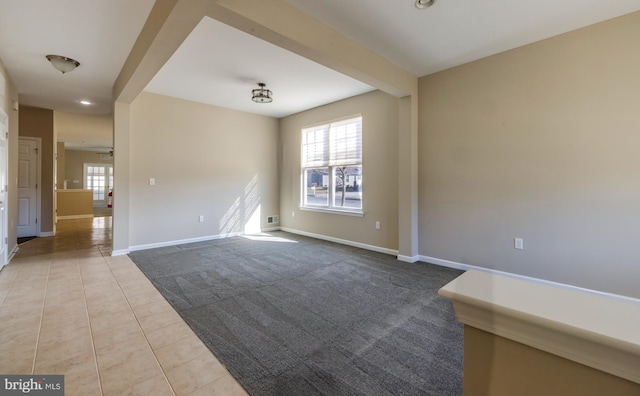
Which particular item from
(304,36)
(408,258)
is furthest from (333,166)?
(304,36)

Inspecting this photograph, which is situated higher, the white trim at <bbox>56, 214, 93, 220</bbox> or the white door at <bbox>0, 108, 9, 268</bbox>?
the white door at <bbox>0, 108, 9, 268</bbox>

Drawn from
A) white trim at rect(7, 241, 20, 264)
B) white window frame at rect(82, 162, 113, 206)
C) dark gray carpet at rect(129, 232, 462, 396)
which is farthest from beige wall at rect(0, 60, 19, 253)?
white window frame at rect(82, 162, 113, 206)

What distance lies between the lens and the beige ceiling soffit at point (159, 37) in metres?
2.05

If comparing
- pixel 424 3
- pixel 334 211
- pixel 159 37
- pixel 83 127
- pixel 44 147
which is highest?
pixel 83 127

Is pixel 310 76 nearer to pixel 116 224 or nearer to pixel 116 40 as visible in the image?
pixel 116 40

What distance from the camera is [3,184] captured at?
142 inches

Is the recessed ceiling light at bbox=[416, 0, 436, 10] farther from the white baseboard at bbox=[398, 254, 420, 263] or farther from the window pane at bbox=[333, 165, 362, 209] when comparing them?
the white baseboard at bbox=[398, 254, 420, 263]

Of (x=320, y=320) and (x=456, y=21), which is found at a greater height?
(x=456, y=21)

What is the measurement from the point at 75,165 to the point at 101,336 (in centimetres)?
1405

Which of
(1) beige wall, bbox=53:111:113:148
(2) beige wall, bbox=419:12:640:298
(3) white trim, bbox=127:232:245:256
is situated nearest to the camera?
(2) beige wall, bbox=419:12:640:298

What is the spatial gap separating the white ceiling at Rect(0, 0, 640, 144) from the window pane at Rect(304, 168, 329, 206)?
1.73 meters

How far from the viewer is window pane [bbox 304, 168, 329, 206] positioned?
5672 millimetres

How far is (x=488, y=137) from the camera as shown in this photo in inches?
137

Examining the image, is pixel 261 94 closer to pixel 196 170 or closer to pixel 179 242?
pixel 196 170
